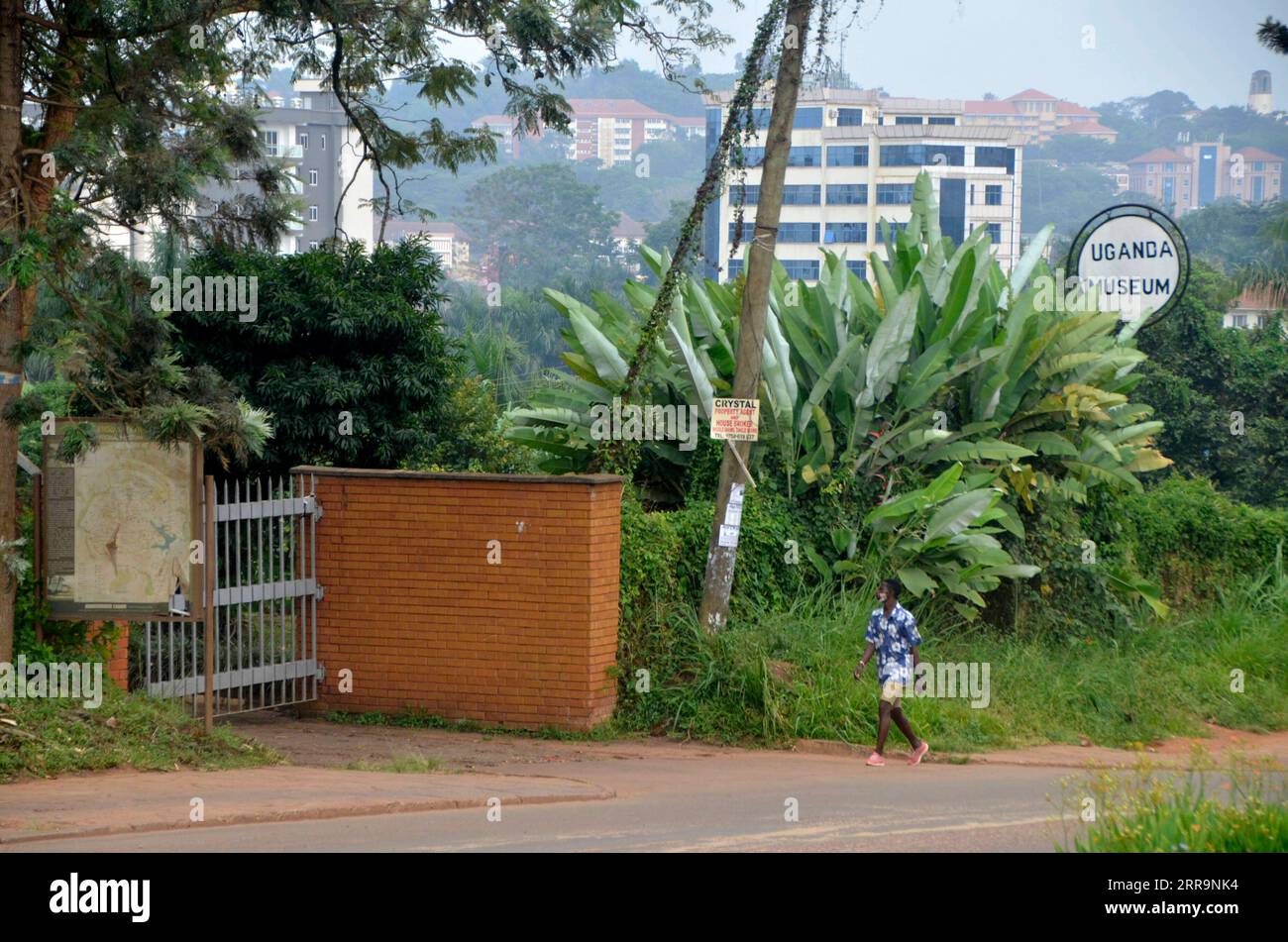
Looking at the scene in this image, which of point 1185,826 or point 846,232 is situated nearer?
point 1185,826

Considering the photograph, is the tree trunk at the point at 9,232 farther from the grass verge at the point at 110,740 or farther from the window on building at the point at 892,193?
the window on building at the point at 892,193

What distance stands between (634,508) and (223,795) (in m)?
5.60

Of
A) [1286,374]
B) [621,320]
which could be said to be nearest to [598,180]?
[1286,374]

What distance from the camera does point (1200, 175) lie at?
195750 millimetres

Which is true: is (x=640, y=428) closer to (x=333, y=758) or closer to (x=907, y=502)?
(x=907, y=502)

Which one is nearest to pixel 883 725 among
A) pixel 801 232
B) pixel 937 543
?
pixel 937 543

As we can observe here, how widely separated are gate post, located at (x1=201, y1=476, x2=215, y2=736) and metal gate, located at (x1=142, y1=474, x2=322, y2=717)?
0.40m

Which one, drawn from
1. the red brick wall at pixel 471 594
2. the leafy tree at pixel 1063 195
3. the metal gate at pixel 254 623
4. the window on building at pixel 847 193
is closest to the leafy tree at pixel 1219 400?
the red brick wall at pixel 471 594

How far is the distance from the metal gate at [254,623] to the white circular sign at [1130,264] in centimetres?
1178

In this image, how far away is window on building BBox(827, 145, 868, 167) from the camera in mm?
99062

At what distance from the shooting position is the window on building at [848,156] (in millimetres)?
99062

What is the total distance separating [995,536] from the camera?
56.7 ft

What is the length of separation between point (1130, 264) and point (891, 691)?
10.7 metres

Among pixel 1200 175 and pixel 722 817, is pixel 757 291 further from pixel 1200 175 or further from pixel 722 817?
pixel 1200 175
